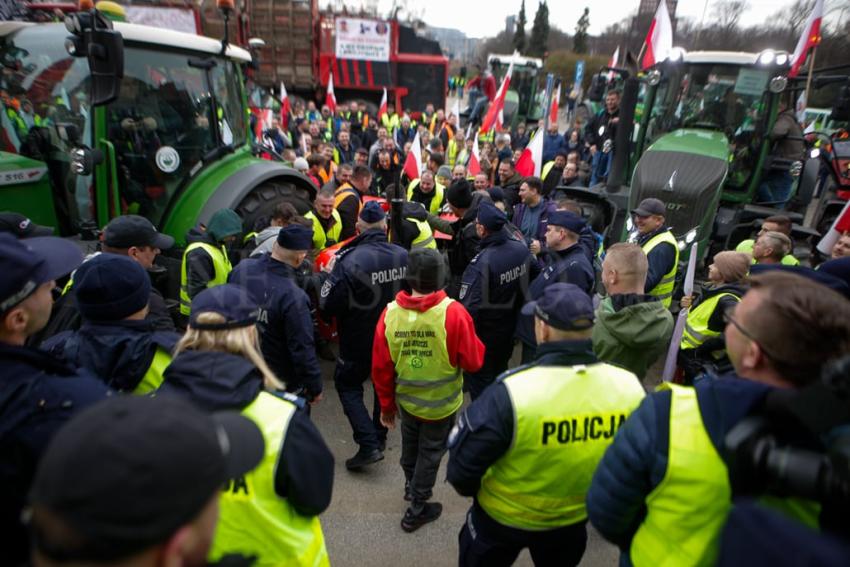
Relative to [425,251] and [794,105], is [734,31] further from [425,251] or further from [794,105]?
[425,251]

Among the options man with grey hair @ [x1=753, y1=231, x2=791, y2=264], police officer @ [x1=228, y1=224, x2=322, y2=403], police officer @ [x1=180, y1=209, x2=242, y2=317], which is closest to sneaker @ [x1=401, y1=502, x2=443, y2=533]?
police officer @ [x1=228, y1=224, x2=322, y2=403]

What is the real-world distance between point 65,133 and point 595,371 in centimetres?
435

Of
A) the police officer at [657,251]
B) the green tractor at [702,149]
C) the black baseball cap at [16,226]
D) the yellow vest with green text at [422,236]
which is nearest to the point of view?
the black baseball cap at [16,226]

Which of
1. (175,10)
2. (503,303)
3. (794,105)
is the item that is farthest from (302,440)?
(175,10)

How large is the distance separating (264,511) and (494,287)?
7.80 ft

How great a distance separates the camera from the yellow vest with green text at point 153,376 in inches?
77.0

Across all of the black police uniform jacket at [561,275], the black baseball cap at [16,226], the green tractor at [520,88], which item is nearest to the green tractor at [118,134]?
the black baseball cap at [16,226]

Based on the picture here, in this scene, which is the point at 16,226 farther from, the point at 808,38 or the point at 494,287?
the point at 808,38

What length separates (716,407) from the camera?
1253 millimetres

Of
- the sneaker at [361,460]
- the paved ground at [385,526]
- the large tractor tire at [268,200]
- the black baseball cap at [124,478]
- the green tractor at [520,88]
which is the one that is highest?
the green tractor at [520,88]

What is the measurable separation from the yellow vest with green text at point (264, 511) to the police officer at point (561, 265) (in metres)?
2.30

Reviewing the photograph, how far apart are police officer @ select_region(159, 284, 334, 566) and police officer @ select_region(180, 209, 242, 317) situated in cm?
206

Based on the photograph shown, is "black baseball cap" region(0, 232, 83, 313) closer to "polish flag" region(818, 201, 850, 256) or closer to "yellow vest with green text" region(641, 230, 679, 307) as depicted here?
"yellow vest with green text" region(641, 230, 679, 307)

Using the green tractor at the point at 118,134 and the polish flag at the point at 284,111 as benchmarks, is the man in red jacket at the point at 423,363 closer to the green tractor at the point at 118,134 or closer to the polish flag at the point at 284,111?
the green tractor at the point at 118,134
